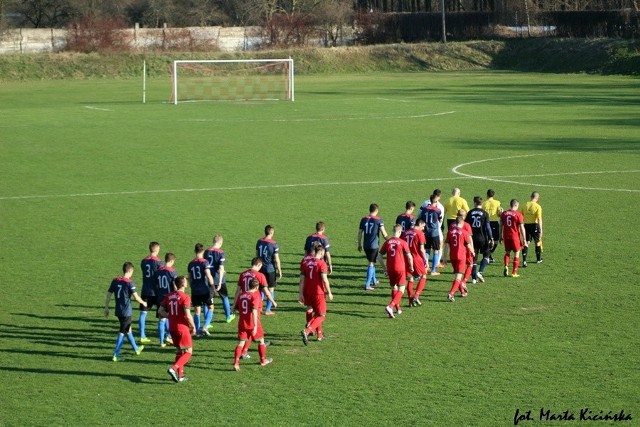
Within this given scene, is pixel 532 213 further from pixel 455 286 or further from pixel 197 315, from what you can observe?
pixel 197 315

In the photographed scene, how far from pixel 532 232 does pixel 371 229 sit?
4144 mm

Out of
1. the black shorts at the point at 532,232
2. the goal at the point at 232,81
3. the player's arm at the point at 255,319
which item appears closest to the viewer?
the player's arm at the point at 255,319

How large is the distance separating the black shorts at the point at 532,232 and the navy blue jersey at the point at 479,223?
1.63 meters

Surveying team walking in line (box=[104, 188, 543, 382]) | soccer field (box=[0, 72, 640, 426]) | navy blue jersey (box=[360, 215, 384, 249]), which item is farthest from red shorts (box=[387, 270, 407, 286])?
navy blue jersey (box=[360, 215, 384, 249])

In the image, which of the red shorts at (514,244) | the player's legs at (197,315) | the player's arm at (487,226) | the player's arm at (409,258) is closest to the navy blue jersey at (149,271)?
the player's legs at (197,315)

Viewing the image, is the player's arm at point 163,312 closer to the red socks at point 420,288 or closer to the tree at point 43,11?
the red socks at point 420,288

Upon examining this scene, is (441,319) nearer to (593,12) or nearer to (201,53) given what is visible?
(201,53)

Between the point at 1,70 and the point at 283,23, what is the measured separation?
29.8 m

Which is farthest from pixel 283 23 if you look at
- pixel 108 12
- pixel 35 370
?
pixel 35 370

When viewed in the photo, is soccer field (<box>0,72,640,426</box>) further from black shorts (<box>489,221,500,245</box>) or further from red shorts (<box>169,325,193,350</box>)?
black shorts (<box>489,221,500,245</box>)

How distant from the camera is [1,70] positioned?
8181cm

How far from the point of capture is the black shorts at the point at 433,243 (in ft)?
69.1

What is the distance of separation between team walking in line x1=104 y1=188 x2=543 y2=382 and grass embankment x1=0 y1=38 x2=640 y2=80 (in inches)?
2474

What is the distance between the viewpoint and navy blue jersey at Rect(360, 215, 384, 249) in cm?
1994
